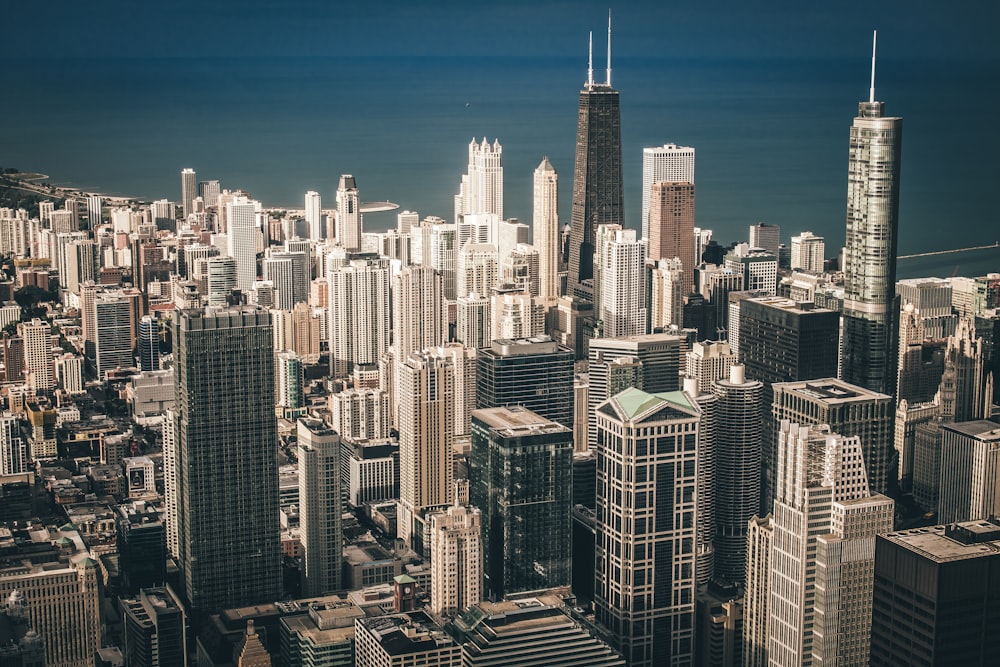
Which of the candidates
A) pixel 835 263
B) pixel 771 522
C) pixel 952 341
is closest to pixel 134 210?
pixel 835 263

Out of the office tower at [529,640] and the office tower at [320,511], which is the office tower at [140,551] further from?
the office tower at [529,640]

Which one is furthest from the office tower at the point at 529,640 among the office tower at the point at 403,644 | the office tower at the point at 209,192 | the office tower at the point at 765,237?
the office tower at the point at 209,192

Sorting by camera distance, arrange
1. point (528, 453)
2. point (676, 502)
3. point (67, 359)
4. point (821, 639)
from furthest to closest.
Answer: point (67, 359) → point (528, 453) → point (676, 502) → point (821, 639)

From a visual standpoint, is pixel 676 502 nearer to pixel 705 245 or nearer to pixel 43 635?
pixel 43 635

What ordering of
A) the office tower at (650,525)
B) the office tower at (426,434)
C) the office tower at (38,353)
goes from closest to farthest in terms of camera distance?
the office tower at (650,525) → the office tower at (426,434) → the office tower at (38,353)

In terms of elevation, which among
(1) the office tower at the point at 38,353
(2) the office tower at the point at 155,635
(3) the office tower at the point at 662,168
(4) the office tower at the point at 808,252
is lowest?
(2) the office tower at the point at 155,635

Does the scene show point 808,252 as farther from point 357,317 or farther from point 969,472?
point 969,472

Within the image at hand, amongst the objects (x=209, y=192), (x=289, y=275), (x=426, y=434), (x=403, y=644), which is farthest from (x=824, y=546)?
(x=209, y=192)
